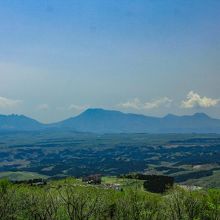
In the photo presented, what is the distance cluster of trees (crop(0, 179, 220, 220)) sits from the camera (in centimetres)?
8988

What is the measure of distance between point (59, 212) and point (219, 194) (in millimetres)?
31897

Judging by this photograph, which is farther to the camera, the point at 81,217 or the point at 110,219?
the point at 110,219

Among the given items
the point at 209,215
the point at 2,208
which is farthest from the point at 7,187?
the point at 209,215

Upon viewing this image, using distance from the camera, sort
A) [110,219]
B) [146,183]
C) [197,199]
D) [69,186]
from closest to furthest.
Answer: [69,186], [197,199], [110,219], [146,183]

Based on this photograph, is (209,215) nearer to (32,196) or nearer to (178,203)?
(178,203)

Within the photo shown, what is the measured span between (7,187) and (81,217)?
19.1m

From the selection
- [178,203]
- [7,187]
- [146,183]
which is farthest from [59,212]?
[146,183]

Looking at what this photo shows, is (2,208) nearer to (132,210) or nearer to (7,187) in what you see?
(7,187)

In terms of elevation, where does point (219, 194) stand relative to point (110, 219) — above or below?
above

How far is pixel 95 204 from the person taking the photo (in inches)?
3543

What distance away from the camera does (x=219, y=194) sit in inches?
3666

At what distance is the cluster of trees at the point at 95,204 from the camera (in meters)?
89.9

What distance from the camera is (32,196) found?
9456 centimetres

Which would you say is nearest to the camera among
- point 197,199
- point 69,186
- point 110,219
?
point 69,186
